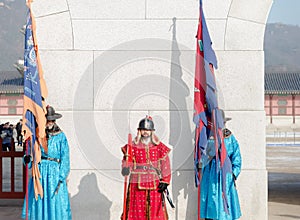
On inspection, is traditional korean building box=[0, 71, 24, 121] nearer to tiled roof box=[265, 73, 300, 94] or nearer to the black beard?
tiled roof box=[265, 73, 300, 94]

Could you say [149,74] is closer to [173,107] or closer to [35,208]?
[173,107]

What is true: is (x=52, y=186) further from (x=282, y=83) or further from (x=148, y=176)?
(x=282, y=83)

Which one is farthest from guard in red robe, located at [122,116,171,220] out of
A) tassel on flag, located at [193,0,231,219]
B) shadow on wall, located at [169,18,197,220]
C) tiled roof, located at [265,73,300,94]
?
tiled roof, located at [265,73,300,94]

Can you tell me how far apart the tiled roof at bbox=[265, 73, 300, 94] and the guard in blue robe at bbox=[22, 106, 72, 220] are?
41.6 meters

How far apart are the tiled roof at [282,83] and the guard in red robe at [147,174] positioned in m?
41.7

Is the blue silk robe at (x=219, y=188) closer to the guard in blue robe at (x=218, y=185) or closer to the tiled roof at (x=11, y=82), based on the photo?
the guard in blue robe at (x=218, y=185)

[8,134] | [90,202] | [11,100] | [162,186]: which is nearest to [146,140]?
[162,186]

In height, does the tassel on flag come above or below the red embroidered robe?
above

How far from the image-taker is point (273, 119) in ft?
153

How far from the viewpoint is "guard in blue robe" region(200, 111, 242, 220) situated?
600 centimetres

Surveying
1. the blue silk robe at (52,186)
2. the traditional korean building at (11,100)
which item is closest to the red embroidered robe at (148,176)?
the blue silk robe at (52,186)

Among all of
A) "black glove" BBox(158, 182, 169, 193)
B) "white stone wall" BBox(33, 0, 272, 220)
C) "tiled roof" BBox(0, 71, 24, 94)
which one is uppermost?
"tiled roof" BBox(0, 71, 24, 94)

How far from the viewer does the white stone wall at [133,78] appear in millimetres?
6586

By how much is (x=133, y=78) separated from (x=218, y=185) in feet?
5.53
